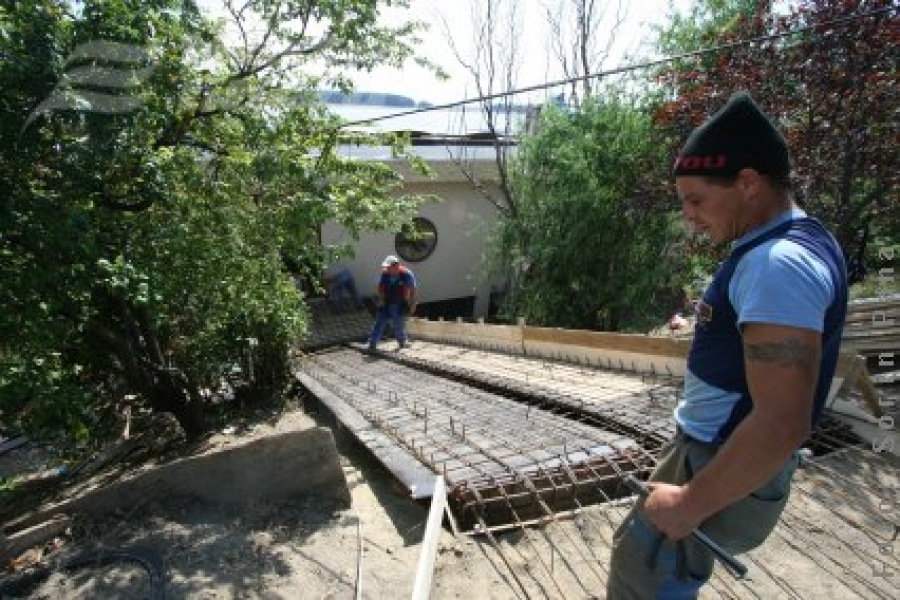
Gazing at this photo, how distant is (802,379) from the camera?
4.57 feet

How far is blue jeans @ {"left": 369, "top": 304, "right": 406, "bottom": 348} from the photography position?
12281 millimetres

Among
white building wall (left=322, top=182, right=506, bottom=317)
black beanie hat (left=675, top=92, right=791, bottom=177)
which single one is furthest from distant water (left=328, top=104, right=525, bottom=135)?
black beanie hat (left=675, top=92, right=791, bottom=177)

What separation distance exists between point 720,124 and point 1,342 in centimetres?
528

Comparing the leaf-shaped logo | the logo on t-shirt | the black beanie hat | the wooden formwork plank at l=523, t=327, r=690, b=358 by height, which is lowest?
the wooden formwork plank at l=523, t=327, r=690, b=358

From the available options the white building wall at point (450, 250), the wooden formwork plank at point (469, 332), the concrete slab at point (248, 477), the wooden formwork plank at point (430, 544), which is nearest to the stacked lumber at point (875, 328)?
the wooden formwork plank at point (430, 544)

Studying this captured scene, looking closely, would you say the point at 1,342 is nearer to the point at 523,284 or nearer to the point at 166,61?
the point at 166,61

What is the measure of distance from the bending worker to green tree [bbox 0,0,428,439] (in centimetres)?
253

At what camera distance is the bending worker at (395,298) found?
12211 millimetres

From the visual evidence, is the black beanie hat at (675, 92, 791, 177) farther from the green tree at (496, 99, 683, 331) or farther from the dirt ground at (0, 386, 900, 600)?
the green tree at (496, 99, 683, 331)

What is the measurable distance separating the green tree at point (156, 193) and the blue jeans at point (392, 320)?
2543 millimetres

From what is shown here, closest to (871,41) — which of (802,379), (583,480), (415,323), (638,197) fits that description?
(638,197)

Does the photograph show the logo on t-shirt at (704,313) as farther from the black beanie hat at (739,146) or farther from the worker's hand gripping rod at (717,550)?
the worker's hand gripping rod at (717,550)

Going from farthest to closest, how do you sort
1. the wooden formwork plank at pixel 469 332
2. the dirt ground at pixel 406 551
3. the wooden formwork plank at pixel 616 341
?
1. the wooden formwork plank at pixel 469 332
2. the wooden formwork plank at pixel 616 341
3. the dirt ground at pixel 406 551

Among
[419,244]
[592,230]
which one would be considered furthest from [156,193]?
[419,244]
